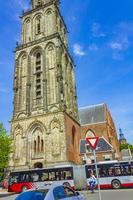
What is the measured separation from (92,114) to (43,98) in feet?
43.6

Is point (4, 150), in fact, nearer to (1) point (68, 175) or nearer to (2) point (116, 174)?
(1) point (68, 175)

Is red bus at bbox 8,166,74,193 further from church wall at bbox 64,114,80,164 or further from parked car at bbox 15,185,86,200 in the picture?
parked car at bbox 15,185,86,200

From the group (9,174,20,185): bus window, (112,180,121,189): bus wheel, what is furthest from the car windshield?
(9,174,20,185): bus window

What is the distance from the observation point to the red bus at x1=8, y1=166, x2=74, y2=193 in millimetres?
23531

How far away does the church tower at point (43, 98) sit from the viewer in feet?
106

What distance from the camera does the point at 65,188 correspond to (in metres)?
8.03

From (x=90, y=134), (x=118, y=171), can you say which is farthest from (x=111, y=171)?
(x=90, y=134)

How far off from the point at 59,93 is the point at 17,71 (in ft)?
32.0

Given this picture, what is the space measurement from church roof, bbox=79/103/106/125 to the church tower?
4.82 m

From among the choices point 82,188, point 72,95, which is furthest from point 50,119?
point 82,188

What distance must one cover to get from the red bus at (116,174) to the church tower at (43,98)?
28.7ft

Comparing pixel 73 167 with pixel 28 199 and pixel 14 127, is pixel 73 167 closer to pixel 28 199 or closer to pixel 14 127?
pixel 14 127

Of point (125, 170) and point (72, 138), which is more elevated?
point (72, 138)

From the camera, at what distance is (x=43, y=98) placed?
35.4 metres
